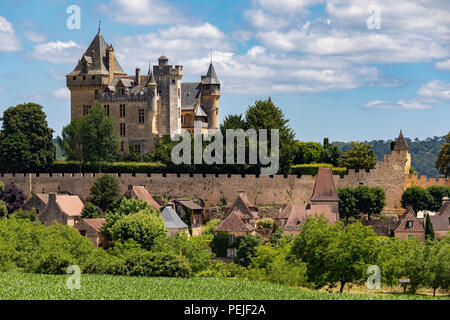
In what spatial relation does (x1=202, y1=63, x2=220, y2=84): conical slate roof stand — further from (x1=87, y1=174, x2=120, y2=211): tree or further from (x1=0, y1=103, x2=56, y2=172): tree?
(x1=87, y1=174, x2=120, y2=211): tree

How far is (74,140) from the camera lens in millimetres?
86812

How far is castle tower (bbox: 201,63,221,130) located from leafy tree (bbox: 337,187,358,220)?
19330mm

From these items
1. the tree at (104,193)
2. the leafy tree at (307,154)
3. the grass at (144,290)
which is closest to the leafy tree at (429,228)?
the leafy tree at (307,154)

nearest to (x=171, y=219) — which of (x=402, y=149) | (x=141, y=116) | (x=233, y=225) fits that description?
(x=233, y=225)

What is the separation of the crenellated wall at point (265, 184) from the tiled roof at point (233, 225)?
7.02m

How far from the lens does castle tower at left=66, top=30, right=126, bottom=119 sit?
297ft

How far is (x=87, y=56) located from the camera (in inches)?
3627

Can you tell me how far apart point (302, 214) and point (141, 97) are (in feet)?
71.5

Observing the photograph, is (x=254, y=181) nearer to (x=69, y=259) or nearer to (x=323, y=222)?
(x=323, y=222)

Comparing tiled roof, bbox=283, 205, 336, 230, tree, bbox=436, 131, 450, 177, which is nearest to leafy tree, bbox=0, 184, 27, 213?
tiled roof, bbox=283, 205, 336, 230

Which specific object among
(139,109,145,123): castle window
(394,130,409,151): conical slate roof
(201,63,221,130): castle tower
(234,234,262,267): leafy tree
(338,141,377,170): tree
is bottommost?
(234,234,262,267): leafy tree

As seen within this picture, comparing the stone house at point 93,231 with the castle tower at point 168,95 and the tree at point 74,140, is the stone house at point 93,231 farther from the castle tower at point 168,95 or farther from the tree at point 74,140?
the castle tower at point 168,95

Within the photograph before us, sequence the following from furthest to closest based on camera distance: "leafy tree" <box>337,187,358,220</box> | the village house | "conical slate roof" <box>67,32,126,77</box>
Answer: "conical slate roof" <box>67,32,126,77</box> < "leafy tree" <box>337,187,358,220</box> < the village house
